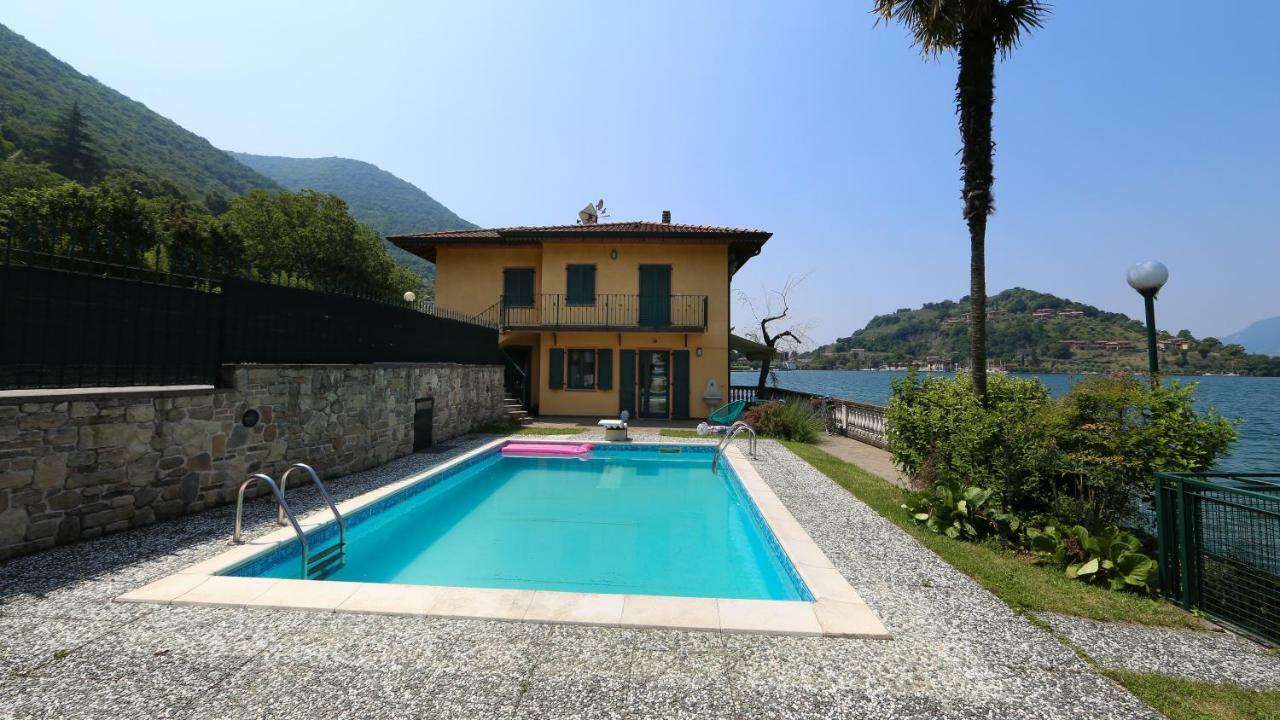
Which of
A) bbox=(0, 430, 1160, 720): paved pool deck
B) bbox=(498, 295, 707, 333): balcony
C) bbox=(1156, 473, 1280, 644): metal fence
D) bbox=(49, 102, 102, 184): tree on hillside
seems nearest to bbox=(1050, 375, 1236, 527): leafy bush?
bbox=(1156, 473, 1280, 644): metal fence

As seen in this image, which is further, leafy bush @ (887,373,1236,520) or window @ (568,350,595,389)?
window @ (568,350,595,389)

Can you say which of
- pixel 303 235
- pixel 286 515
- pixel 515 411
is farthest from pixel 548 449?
pixel 303 235

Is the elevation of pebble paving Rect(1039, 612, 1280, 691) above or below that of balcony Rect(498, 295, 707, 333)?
below

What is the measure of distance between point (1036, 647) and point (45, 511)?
25.9 feet

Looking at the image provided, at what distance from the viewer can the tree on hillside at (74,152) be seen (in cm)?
4147

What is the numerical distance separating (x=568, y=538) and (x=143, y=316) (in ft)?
17.5

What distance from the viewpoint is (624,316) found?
1561 centimetres

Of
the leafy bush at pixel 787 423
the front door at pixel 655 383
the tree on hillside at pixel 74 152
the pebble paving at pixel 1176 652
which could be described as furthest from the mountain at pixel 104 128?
the pebble paving at pixel 1176 652

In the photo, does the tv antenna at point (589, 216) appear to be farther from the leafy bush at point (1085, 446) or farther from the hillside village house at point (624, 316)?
the leafy bush at point (1085, 446)

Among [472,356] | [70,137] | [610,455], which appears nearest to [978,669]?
[610,455]

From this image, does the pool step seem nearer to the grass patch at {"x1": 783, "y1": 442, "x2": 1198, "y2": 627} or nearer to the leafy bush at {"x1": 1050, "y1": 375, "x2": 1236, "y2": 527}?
the grass patch at {"x1": 783, "y1": 442, "x2": 1198, "y2": 627}

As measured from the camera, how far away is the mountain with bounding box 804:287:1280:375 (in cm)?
4372

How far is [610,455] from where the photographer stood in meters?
10.9

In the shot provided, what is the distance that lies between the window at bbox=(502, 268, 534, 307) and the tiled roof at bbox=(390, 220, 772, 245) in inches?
46.6
